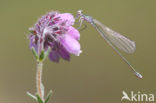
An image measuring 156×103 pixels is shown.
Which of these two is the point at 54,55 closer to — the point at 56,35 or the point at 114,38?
the point at 56,35

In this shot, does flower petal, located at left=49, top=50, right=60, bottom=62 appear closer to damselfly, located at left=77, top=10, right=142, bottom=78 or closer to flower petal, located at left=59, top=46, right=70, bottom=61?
flower petal, located at left=59, top=46, right=70, bottom=61

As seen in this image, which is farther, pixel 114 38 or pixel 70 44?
pixel 114 38

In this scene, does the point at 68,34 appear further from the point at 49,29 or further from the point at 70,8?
the point at 70,8

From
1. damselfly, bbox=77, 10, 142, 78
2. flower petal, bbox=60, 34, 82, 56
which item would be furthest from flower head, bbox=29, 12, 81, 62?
damselfly, bbox=77, 10, 142, 78

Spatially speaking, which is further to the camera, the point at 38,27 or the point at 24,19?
the point at 24,19

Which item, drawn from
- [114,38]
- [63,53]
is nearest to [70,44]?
[63,53]

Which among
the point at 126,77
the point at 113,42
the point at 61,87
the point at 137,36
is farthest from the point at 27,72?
the point at 113,42

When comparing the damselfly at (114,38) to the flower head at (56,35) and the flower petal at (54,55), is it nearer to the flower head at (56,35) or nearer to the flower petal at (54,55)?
the flower head at (56,35)
